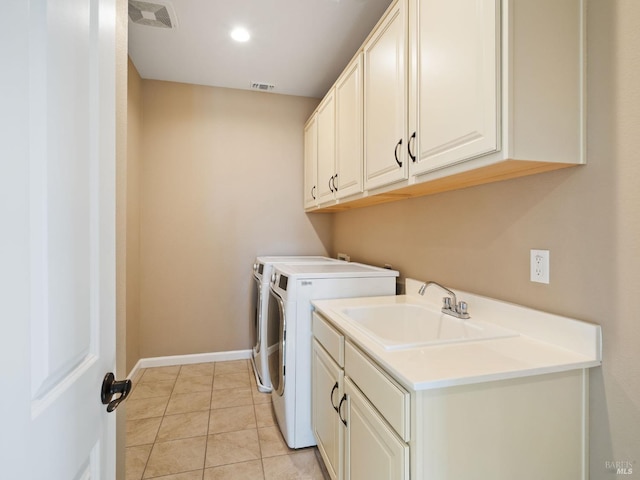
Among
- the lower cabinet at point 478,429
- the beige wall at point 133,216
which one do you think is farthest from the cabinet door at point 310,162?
the lower cabinet at point 478,429

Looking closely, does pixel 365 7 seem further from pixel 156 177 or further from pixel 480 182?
pixel 156 177

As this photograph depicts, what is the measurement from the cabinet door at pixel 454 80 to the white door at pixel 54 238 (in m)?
1.02

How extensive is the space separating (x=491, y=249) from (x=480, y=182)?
29 cm

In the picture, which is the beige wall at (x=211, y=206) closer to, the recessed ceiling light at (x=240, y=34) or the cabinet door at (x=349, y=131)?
the recessed ceiling light at (x=240, y=34)

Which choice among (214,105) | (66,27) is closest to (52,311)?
(66,27)

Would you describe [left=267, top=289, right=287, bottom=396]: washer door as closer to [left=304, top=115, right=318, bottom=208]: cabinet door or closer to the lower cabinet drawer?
the lower cabinet drawer

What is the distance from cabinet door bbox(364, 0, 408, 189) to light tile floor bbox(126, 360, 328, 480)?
5.27 feet

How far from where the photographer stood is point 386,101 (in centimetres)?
153

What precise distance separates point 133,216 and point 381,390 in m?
2.56

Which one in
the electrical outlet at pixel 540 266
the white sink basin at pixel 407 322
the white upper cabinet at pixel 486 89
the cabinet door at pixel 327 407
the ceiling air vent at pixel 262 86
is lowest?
the cabinet door at pixel 327 407

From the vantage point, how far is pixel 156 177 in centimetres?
292

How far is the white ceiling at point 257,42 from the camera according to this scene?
1947 millimetres

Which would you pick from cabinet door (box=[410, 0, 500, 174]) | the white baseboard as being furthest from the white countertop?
the white baseboard

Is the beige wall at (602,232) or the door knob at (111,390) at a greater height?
the beige wall at (602,232)
